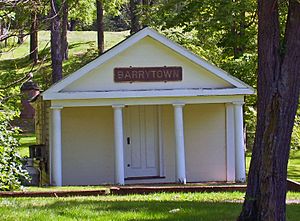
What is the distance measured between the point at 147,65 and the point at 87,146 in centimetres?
324

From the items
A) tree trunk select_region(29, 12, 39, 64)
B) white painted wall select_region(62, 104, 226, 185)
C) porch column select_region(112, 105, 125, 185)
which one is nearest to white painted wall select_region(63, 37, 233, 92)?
porch column select_region(112, 105, 125, 185)

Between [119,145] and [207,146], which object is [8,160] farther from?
[207,146]

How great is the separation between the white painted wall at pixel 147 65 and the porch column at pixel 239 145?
857mm

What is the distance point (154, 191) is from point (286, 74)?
7.49 metres

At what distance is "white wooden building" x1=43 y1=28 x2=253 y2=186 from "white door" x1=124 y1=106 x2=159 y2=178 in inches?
1.3

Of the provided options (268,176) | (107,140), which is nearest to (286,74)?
(268,176)

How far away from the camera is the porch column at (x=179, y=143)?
19391 mm

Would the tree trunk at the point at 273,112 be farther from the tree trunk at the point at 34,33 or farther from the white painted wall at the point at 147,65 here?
the white painted wall at the point at 147,65

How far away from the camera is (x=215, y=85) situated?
19.7 m

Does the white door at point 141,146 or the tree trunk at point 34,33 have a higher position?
the tree trunk at point 34,33

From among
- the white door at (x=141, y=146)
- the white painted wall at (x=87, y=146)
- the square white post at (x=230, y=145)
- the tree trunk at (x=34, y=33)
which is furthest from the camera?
the white door at (x=141, y=146)

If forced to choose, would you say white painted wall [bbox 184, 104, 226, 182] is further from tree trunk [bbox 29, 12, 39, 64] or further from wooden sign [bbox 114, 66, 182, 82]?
tree trunk [bbox 29, 12, 39, 64]

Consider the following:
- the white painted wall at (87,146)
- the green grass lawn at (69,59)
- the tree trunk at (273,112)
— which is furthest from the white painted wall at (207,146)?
the green grass lawn at (69,59)

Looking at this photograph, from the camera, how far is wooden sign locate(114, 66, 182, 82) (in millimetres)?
19297
